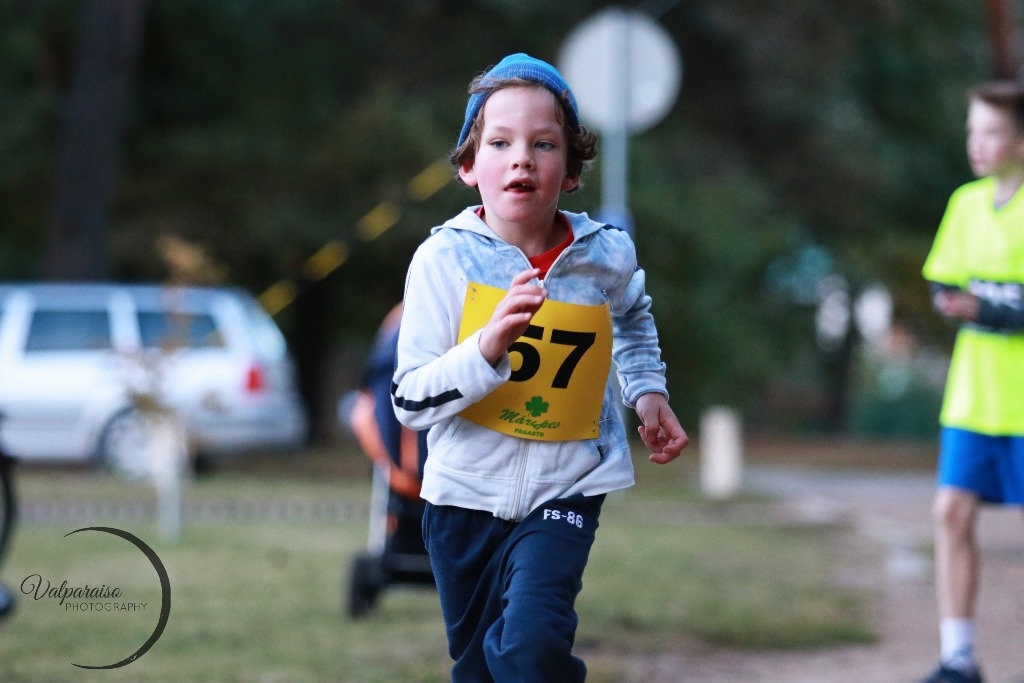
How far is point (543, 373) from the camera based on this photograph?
3219 millimetres

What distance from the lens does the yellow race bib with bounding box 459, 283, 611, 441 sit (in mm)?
3193

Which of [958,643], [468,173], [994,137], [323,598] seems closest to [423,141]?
[323,598]

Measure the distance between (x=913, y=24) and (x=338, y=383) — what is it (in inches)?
Result: 555

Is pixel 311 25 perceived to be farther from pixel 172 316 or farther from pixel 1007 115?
pixel 1007 115

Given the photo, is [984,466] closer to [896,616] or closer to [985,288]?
[985,288]

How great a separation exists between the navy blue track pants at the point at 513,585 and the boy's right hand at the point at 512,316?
40 cm

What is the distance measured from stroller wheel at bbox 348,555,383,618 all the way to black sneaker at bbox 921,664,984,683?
86.0 inches

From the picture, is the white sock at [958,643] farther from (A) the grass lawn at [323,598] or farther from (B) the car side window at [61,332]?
(B) the car side window at [61,332]

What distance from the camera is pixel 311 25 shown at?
19.5 meters

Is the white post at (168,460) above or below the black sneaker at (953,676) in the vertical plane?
below

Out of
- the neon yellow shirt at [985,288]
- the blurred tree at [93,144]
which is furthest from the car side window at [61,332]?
the neon yellow shirt at [985,288]

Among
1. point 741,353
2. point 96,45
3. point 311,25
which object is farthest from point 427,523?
point 741,353

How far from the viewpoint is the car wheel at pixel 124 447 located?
13867 millimetres

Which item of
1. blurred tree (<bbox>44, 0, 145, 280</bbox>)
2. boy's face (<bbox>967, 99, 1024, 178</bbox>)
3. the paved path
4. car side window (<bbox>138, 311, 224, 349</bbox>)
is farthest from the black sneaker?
blurred tree (<bbox>44, 0, 145, 280</bbox>)
